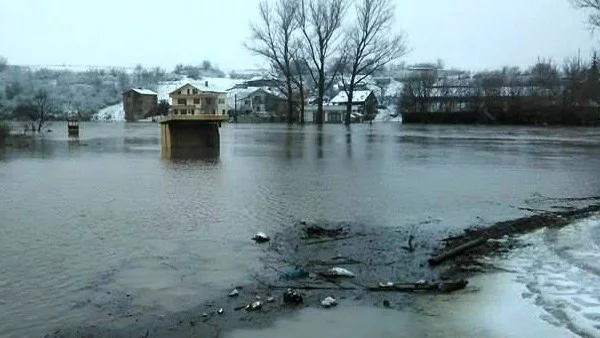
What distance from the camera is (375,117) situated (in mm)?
105750

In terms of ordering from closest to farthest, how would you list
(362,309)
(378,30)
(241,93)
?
1. (362,309)
2. (378,30)
3. (241,93)

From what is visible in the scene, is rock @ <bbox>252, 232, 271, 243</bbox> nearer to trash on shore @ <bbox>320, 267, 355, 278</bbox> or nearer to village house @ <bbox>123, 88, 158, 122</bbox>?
trash on shore @ <bbox>320, 267, 355, 278</bbox>

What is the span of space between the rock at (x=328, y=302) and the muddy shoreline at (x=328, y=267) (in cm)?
7

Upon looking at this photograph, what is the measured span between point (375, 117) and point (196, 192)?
9385cm

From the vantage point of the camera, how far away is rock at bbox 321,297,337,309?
590 centimetres

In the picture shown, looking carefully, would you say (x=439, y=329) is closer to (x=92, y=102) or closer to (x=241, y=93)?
(x=241, y=93)

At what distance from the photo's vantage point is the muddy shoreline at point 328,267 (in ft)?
17.9

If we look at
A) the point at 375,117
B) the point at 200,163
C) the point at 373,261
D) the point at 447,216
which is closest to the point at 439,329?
the point at 373,261

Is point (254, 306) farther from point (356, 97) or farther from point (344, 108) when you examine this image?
point (356, 97)

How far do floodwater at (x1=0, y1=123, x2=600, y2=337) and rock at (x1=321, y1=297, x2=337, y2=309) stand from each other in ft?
3.45

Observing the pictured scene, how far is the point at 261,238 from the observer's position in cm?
862

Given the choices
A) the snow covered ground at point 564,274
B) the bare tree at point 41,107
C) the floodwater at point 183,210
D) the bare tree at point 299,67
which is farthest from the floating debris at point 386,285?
the bare tree at point 299,67

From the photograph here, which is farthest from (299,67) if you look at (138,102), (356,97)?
(138,102)

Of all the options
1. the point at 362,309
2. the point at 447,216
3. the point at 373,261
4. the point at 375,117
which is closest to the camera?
the point at 362,309
